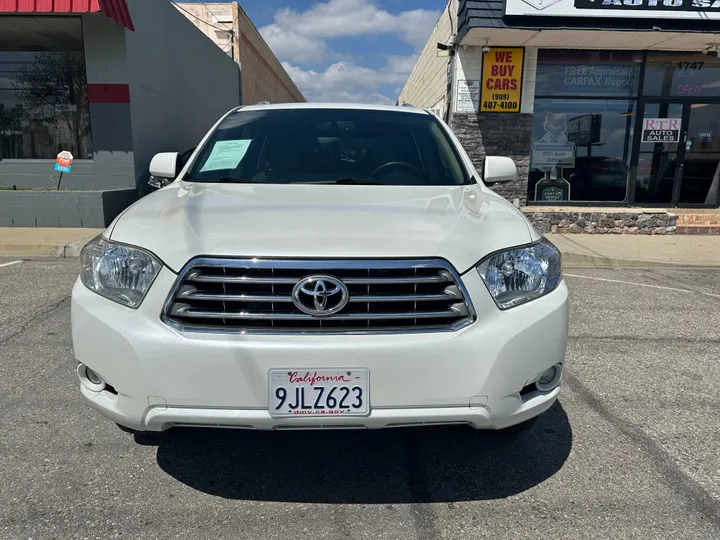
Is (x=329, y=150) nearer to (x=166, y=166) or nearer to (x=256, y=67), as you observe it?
(x=166, y=166)

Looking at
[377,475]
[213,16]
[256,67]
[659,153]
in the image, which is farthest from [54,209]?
[256,67]

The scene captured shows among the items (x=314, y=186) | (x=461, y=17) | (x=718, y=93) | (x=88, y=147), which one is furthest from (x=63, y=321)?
(x=718, y=93)

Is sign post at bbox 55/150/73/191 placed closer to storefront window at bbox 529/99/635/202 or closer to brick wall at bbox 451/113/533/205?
brick wall at bbox 451/113/533/205

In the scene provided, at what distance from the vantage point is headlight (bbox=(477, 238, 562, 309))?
2123 millimetres

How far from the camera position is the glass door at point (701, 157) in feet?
36.8

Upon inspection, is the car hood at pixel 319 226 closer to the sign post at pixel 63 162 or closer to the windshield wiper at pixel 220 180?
the windshield wiper at pixel 220 180

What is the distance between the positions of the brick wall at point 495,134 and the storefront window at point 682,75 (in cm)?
265

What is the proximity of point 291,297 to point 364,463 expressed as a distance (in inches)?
40.2

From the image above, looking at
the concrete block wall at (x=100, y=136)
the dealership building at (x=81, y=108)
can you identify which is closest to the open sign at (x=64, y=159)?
the dealership building at (x=81, y=108)

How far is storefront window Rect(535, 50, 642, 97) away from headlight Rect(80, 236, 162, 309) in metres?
10.4

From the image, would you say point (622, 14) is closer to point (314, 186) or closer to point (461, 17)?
point (461, 17)

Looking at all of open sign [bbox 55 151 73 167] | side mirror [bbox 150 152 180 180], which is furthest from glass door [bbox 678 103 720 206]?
open sign [bbox 55 151 73 167]

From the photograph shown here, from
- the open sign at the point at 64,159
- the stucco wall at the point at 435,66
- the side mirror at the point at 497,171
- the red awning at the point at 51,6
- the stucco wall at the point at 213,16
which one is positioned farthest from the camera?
the stucco wall at the point at 213,16

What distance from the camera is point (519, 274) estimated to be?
2193mm
